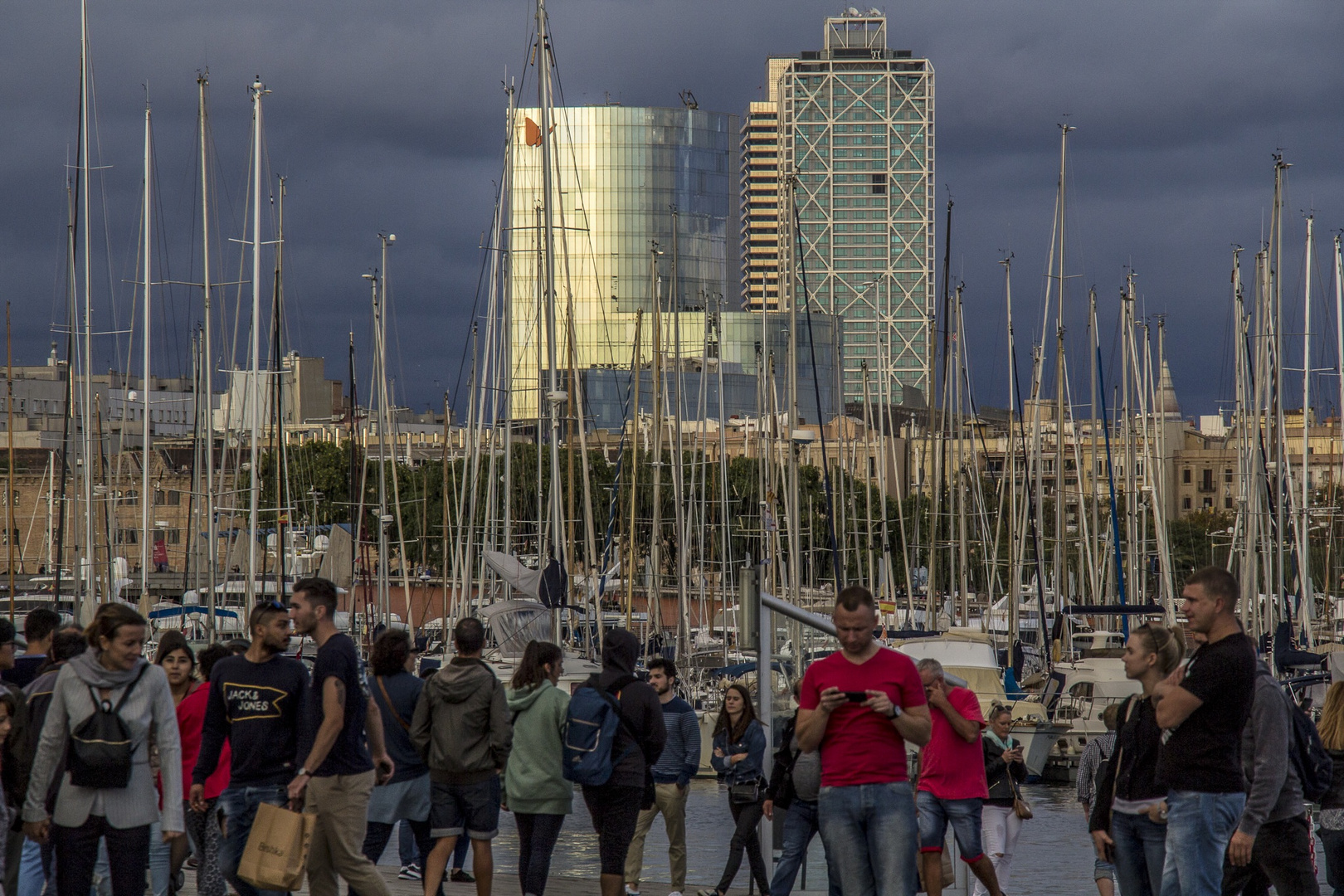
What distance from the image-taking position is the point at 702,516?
41312mm

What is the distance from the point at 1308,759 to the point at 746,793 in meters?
4.51

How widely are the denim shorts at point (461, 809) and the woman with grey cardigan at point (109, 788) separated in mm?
2649

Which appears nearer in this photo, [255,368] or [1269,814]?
[1269,814]

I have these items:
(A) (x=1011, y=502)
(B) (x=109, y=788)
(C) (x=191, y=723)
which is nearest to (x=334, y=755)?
(B) (x=109, y=788)

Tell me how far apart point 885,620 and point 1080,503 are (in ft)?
22.0

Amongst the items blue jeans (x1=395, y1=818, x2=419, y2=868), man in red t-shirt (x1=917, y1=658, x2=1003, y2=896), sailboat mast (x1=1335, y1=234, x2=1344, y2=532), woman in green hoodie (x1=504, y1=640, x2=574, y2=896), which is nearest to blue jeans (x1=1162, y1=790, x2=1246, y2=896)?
man in red t-shirt (x1=917, y1=658, x2=1003, y2=896)

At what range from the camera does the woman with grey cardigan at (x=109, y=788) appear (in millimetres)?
8141

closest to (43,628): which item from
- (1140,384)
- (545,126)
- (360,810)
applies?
(360,810)

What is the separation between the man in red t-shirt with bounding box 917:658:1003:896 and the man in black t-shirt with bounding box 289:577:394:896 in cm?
351

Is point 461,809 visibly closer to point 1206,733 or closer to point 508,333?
point 1206,733

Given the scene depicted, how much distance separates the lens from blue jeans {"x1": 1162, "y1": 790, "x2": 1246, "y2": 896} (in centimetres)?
801

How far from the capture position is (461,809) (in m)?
10.8

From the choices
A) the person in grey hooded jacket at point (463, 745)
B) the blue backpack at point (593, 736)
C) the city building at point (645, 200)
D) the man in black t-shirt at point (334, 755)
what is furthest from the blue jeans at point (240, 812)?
the city building at point (645, 200)

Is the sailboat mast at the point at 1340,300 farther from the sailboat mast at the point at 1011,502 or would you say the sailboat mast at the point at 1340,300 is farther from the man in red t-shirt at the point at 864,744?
the man in red t-shirt at the point at 864,744
